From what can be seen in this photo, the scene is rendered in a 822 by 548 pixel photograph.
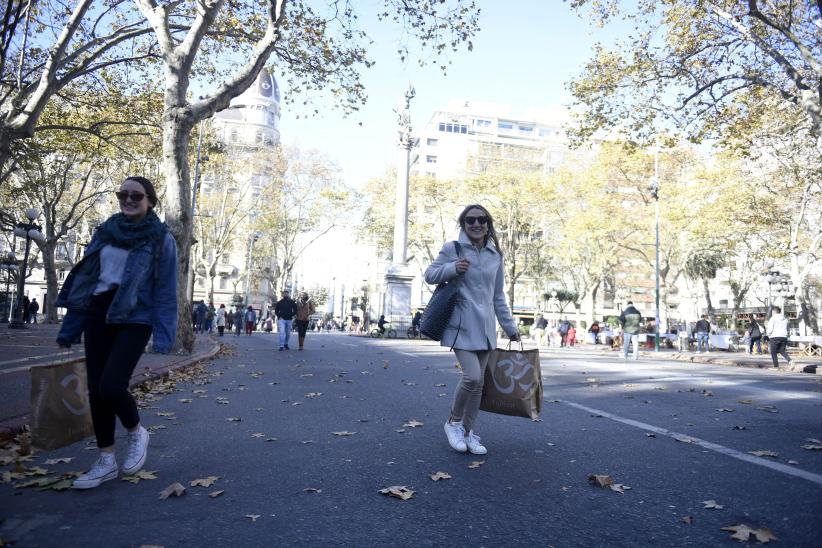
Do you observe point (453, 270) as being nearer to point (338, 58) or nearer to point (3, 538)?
point (3, 538)

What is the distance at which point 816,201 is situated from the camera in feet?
98.5

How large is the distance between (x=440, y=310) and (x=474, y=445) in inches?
39.1

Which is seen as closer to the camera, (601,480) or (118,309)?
(118,309)

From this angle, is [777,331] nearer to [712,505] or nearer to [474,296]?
[474,296]

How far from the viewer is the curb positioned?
475 cm

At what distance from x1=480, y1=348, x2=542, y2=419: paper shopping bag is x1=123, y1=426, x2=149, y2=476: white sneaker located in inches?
88.9

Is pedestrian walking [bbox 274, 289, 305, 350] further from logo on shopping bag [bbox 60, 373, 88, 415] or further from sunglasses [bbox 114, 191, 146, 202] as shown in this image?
sunglasses [bbox 114, 191, 146, 202]

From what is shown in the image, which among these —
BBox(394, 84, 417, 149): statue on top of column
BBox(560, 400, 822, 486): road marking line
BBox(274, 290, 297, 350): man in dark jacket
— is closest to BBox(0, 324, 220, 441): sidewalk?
BBox(274, 290, 297, 350): man in dark jacket

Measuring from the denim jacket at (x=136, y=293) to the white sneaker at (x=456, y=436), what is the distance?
2047 millimetres

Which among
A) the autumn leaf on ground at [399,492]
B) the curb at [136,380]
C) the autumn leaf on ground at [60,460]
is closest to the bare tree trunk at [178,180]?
the curb at [136,380]

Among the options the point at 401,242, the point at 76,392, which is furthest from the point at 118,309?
the point at 401,242

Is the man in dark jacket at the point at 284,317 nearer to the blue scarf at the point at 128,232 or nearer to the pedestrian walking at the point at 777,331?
the pedestrian walking at the point at 777,331

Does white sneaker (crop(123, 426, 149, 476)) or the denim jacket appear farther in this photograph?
white sneaker (crop(123, 426, 149, 476))

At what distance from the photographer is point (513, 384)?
14.9 ft
